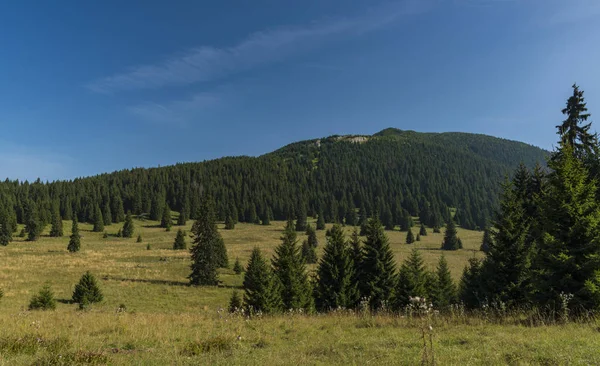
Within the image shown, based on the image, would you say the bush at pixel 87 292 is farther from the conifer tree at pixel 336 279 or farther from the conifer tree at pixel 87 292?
the conifer tree at pixel 336 279

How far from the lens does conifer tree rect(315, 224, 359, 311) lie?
25.6 m

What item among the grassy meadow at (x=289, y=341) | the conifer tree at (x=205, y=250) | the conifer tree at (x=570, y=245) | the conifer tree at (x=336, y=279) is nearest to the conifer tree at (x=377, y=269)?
the conifer tree at (x=336, y=279)

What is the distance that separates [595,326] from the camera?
8.02 metres

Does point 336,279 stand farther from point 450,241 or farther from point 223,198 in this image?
point 223,198

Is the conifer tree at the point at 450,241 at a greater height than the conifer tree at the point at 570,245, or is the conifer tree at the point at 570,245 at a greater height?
the conifer tree at the point at 570,245

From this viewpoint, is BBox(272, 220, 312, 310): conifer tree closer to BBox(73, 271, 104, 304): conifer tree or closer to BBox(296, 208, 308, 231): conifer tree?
BBox(73, 271, 104, 304): conifer tree

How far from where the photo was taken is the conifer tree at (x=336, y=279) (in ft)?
83.9

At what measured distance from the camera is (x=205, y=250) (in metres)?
45.0

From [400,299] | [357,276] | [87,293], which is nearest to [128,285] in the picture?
[87,293]

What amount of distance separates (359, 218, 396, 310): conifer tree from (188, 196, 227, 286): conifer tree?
23833mm

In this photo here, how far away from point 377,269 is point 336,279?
3.55 metres

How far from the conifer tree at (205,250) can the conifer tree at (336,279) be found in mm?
20557

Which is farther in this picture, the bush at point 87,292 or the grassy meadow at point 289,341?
the bush at point 87,292

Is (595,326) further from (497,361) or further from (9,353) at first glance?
(9,353)
